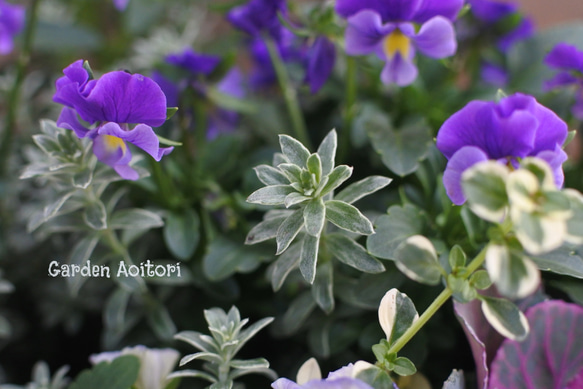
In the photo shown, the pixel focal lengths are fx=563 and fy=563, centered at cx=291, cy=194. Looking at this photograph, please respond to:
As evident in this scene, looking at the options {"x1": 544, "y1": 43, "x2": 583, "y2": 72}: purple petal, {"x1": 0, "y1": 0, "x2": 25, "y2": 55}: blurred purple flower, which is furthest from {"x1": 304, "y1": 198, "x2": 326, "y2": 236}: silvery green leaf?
{"x1": 0, "y1": 0, "x2": 25, "y2": 55}: blurred purple flower

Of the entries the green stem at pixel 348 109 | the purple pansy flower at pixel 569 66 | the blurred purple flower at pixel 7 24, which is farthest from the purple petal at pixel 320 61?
the blurred purple flower at pixel 7 24

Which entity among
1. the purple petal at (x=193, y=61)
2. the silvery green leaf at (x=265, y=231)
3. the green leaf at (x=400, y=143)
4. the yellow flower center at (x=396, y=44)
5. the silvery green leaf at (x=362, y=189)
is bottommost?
the green leaf at (x=400, y=143)

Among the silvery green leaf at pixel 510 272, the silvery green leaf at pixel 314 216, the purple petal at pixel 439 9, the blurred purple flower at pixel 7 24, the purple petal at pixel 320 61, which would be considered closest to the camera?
the silvery green leaf at pixel 510 272

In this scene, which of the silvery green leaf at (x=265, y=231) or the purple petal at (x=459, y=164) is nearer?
the purple petal at (x=459, y=164)

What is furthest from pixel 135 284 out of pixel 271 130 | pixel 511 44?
pixel 511 44

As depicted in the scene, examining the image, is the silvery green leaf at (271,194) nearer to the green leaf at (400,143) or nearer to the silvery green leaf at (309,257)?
the silvery green leaf at (309,257)

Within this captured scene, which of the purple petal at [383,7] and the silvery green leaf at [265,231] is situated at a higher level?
the purple petal at [383,7]

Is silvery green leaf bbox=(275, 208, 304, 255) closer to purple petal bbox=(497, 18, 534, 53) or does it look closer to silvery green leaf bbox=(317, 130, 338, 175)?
silvery green leaf bbox=(317, 130, 338, 175)
